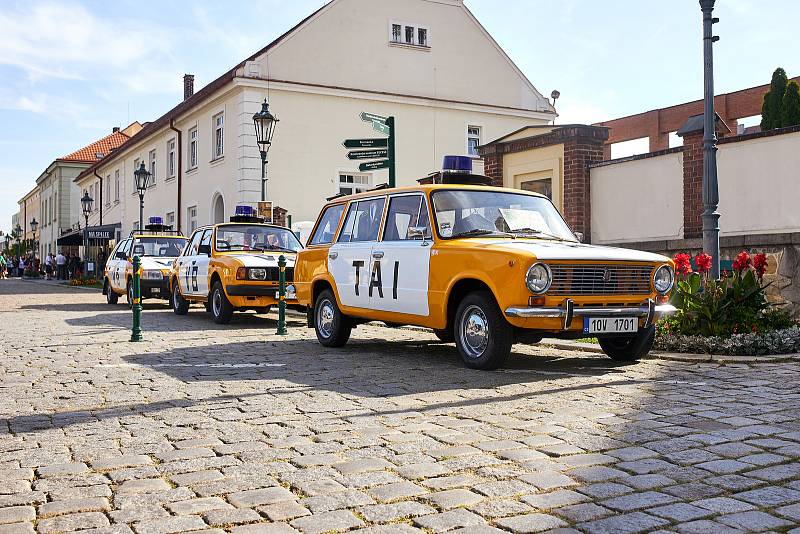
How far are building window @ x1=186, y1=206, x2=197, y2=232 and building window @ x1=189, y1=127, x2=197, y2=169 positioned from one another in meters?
1.66

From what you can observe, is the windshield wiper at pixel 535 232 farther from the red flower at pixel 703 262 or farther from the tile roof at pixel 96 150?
the tile roof at pixel 96 150

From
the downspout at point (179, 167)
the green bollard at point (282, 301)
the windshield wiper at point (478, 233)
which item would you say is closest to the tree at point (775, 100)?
the green bollard at point (282, 301)

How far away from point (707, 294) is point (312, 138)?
20251mm

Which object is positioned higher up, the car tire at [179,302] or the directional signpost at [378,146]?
the directional signpost at [378,146]

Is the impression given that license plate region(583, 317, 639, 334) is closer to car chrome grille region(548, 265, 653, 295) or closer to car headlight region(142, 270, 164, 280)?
car chrome grille region(548, 265, 653, 295)

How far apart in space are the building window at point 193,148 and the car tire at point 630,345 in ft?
85.4

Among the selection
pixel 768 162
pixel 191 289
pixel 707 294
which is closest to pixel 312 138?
pixel 191 289

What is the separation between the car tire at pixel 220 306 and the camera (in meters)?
13.7

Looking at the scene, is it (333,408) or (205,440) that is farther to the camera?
(333,408)

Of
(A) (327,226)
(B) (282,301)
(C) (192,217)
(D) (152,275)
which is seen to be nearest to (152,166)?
(C) (192,217)

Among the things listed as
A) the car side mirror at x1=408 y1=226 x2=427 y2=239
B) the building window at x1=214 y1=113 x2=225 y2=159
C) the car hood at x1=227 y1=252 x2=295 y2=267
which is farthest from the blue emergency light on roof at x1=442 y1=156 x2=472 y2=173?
the building window at x1=214 y1=113 x2=225 y2=159

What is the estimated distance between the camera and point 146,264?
18.8 meters

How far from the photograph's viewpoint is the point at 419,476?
406cm

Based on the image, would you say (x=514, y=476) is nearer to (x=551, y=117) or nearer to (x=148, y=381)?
(x=148, y=381)
